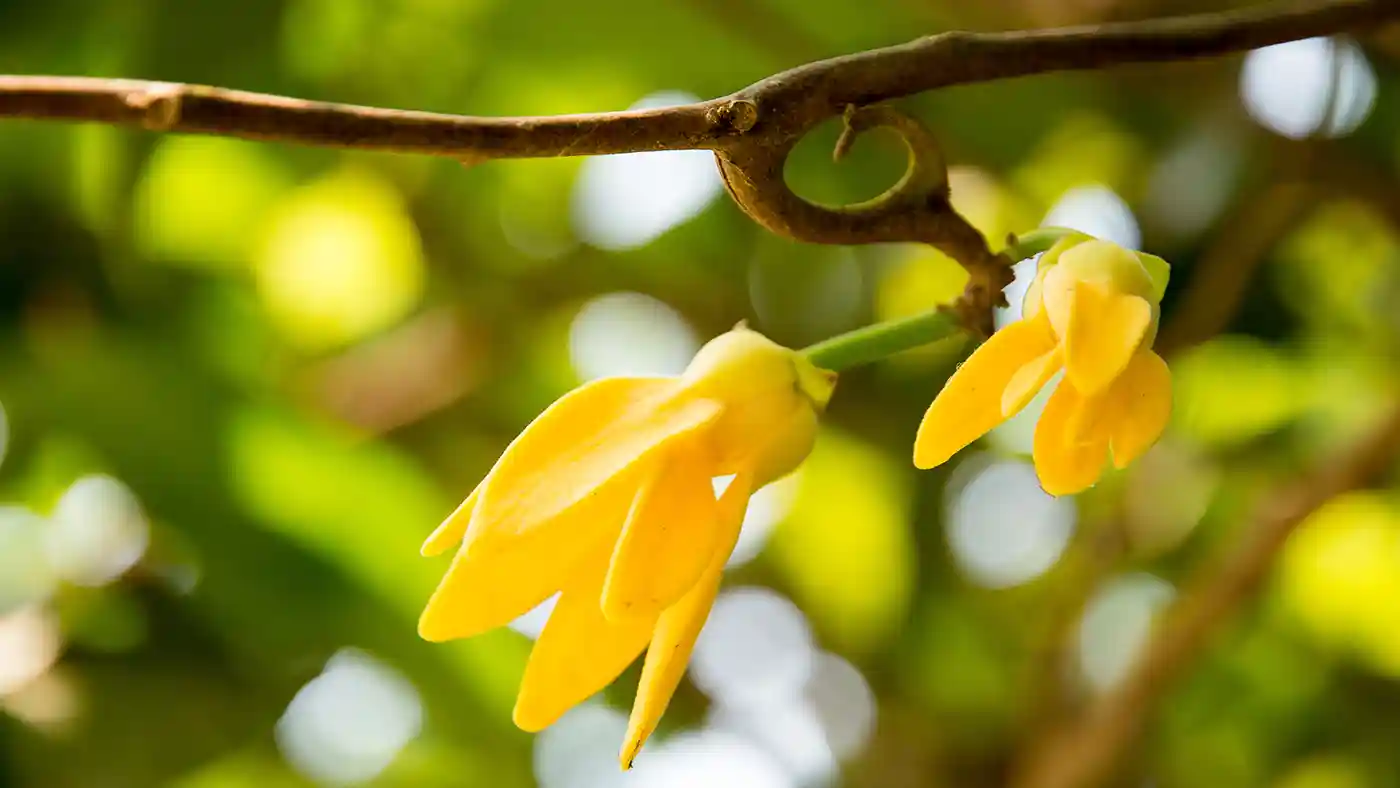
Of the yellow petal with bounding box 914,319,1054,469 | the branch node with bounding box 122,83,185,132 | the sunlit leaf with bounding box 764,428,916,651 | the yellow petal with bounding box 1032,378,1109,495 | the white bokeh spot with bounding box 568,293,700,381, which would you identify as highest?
the branch node with bounding box 122,83,185,132

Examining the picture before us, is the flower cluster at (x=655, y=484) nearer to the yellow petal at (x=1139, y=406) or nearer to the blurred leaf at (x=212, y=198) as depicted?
the yellow petal at (x=1139, y=406)

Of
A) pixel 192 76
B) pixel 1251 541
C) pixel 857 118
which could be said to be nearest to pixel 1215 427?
pixel 1251 541

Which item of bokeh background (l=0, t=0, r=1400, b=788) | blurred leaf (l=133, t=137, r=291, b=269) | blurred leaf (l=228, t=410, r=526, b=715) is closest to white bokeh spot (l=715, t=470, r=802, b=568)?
bokeh background (l=0, t=0, r=1400, b=788)

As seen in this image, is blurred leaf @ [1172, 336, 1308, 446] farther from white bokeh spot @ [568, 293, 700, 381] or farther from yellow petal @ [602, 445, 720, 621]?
yellow petal @ [602, 445, 720, 621]

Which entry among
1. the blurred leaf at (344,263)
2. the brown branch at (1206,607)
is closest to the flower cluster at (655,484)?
the brown branch at (1206,607)

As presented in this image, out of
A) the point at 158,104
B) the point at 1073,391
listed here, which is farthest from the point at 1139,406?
the point at 158,104

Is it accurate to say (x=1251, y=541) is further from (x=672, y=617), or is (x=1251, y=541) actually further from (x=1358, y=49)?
(x=672, y=617)

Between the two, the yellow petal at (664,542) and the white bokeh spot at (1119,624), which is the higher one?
the yellow petal at (664,542)
